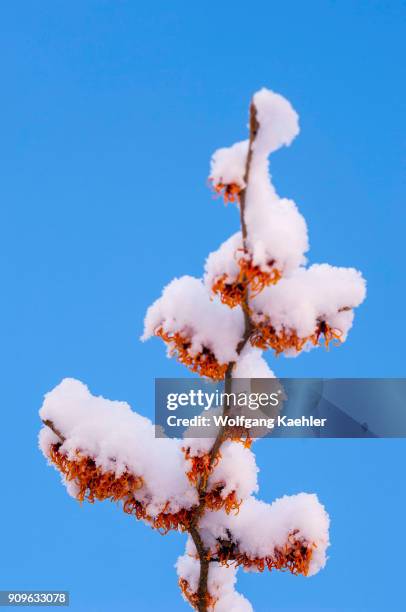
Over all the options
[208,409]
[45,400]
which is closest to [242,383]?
[208,409]

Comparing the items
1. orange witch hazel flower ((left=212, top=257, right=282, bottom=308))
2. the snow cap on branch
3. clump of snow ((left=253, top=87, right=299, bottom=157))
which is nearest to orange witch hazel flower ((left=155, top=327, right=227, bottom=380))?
the snow cap on branch

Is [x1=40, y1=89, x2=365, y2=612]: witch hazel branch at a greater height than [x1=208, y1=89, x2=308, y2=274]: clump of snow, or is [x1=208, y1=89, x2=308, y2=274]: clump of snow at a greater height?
[x1=208, y1=89, x2=308, y2=274]: clump of snow

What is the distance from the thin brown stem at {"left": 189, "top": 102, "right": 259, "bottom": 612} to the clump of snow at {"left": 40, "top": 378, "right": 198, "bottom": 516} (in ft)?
0.37

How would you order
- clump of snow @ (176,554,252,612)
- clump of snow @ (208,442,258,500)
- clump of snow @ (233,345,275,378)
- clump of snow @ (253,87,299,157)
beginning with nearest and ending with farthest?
clump of snow @ (253,87,299,157), clump of snow @ (233,345,275,378), clump of snow @ (208,442,258,500), clump of snow @ (176,554,252,612)

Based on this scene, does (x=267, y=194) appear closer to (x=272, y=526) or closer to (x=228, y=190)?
(x=228, y=190)

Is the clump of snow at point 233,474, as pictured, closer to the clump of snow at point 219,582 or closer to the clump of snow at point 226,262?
the clump of snow at point 219,582

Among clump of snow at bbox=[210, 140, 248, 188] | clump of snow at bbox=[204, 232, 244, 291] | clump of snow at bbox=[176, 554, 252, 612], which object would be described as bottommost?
clump of snow at bbox=[176, 554, 252, 612]

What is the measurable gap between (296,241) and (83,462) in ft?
6.21

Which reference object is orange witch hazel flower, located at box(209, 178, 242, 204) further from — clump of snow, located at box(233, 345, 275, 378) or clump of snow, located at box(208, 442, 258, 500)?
clump of snow, located at box(208, 442, 258, 500)

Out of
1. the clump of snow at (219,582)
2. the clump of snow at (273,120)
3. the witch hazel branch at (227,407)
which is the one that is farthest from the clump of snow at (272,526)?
the clump of snow at (273,120)

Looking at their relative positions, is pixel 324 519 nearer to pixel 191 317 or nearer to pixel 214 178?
pixel 191 317

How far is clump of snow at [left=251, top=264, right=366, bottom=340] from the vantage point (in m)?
3.61

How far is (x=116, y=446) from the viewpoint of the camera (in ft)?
14.4

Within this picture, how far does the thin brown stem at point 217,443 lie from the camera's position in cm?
322
